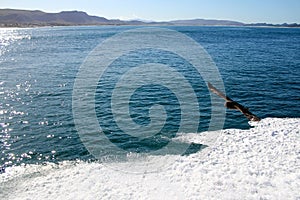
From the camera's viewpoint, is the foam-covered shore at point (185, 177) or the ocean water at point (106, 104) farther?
the ocean water at point (106, 104)

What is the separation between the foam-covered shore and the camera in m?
13.8

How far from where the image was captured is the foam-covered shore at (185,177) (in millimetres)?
13820

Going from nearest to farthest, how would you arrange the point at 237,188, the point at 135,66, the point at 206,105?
the point at 237,188
the point at 206,105
the point at 135,66

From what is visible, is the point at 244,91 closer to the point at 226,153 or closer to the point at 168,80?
the point at 168,80

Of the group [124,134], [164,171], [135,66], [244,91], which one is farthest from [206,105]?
[135,66]

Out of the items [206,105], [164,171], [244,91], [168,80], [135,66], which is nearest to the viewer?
[164,171]

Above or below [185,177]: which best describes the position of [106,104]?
above

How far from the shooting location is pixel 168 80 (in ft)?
121

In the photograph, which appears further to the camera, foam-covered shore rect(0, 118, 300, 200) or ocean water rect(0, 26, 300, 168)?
ocean water rect(0, 26, 300, 168)

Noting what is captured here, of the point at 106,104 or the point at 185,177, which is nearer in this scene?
the point at 185,177

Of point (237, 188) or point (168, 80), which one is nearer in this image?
point (237, 188)

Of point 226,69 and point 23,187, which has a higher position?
point 226,69

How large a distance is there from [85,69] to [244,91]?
23.5 metres

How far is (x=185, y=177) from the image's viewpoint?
15109 millimetres
